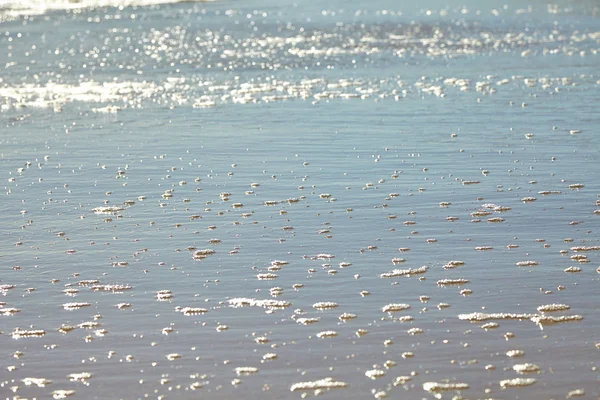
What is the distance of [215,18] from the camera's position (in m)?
56.3

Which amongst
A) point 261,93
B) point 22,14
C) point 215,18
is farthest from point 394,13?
point 261,93

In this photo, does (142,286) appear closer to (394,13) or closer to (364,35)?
(364,35)

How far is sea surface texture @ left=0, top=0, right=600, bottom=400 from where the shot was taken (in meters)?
10.3

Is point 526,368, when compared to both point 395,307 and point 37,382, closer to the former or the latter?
point 395,307

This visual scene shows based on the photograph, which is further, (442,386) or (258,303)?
(258,303)

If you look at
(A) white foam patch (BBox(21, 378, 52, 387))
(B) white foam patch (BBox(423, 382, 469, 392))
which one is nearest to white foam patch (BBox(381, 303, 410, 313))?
(B) white foam patch (BBox(423, 382, 469, 392))

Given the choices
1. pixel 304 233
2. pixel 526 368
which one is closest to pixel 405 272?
pixel 304 233

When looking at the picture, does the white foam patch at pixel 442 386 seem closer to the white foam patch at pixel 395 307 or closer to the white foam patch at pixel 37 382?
the white foam patch at pixel 395 307

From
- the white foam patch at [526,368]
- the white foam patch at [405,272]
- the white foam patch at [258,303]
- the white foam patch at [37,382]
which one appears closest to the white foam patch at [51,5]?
the white foam patch at [405,272]

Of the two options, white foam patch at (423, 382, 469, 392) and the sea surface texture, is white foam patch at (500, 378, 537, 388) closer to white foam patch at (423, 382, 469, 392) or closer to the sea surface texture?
the sea surface texture

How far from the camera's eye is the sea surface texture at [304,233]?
1028 centimetres

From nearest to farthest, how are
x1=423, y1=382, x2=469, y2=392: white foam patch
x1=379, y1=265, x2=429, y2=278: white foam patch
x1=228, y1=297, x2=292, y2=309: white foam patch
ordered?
1. x1=423, y1=382, x2=469, y2=392: white foam patch
2. x1=228, y1=297, x2=292, y2=309: white foam patch
3. x1=379, y1=265, x2=429, y2=278: white foam patch

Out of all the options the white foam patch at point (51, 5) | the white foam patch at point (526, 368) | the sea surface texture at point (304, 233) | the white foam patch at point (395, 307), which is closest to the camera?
the white foam patch at point (526, 368)

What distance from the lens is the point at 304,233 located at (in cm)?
1503
